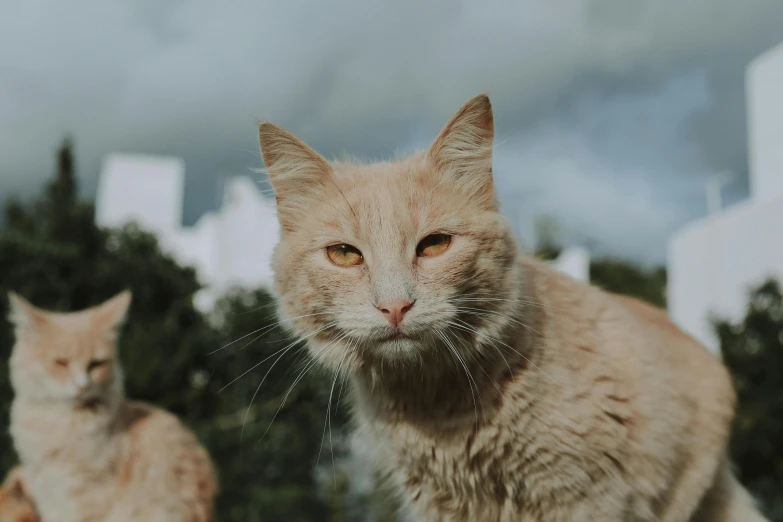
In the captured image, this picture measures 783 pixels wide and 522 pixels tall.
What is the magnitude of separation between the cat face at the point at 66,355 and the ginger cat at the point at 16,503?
0.44 m

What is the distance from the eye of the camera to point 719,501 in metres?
2.68

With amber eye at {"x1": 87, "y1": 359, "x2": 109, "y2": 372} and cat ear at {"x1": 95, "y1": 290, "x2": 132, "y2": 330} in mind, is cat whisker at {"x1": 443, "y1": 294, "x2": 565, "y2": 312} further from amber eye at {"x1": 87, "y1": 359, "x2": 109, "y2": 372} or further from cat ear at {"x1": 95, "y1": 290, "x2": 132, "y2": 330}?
cat ear at {"x1": 95, "y1": 290, "x2": 132, "y2": 330}

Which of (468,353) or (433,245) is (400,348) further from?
(433,245)

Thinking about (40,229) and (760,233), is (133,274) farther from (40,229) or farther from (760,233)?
(760,233)

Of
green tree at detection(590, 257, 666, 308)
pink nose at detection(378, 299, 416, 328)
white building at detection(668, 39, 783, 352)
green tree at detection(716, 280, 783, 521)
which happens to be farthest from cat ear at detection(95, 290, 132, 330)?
green tree at detection(590, 257, 666, 308)

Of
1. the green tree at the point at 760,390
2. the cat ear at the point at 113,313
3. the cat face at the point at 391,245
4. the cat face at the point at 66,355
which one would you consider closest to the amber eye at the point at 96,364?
the cat face at the point at 66,355

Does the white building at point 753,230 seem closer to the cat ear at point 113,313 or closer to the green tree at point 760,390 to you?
the green tree at point 760,390

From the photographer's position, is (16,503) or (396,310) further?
→ (16,503)

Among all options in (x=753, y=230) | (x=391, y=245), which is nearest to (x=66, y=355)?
(x=391, y=245)

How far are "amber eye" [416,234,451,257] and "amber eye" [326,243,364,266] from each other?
0.18 m

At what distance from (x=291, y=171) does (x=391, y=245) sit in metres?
0.54

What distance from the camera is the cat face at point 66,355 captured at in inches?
137

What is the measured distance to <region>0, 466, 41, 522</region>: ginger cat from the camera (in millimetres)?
3311

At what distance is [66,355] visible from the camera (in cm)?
352
